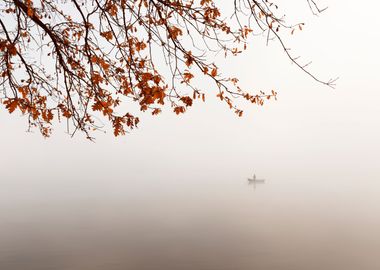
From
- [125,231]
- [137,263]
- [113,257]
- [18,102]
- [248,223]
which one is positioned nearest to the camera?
[18,102]

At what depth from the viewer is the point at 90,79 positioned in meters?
6.12

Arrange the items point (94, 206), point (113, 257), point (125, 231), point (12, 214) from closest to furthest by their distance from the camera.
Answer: point (113, 257) → point (125, 231) → point (12, 214) → point (94, 206)

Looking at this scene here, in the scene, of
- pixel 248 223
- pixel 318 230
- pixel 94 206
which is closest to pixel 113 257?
pixel 248 223

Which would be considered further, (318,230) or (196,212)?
(196,212)

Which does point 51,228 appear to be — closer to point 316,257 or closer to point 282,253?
point 282,253

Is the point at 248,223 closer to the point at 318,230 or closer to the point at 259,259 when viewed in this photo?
the point at 318,230

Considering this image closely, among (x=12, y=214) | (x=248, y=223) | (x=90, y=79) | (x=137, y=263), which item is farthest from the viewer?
(x=12, y=214)

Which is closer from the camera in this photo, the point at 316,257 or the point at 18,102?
the point at 18,102

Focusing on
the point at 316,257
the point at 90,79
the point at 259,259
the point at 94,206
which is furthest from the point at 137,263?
the point at 94,206

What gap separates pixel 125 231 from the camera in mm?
57500

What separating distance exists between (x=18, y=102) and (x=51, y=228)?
58.4 m

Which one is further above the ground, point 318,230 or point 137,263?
point 318,230

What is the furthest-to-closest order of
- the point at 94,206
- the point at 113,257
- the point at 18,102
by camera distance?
the point at 94,206 → the point at 113,257 → the point at 18,102

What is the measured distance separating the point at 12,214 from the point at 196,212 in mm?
38281
